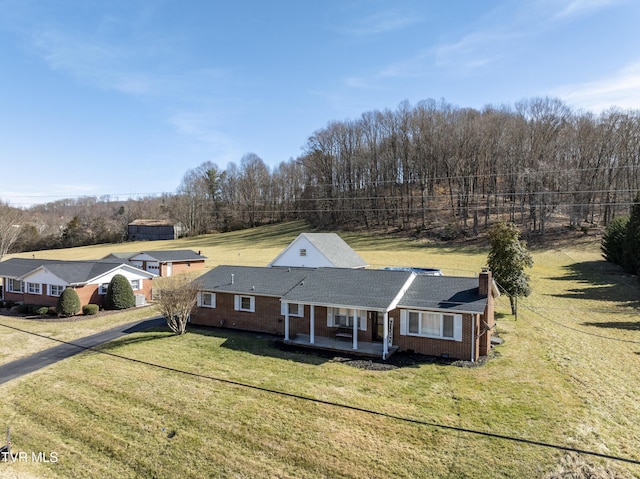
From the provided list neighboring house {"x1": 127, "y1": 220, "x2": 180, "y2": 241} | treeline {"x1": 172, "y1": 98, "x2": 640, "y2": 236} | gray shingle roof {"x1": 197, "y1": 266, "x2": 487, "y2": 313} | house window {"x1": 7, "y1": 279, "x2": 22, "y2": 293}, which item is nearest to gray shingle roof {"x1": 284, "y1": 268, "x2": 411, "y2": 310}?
gray shingle roof {"x1": 197, "y1": 266, "x2": 487, "y2": 313}

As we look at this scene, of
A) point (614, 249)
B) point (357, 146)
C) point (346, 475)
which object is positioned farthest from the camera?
point (357, 146)

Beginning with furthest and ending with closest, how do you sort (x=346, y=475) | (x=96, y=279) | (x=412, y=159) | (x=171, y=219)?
(x=171, y=219) → (x=412, y=159) → (x=96, y=279) → (x=346, y=475)

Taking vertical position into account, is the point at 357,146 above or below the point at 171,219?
above

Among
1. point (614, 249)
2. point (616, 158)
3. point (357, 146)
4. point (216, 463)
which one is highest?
point (357, 146)

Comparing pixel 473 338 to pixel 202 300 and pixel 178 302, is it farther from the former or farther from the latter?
pixel 202 300

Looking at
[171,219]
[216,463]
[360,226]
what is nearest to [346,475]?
[216,463]

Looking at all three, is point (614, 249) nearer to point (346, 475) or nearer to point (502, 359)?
point (502, 359)

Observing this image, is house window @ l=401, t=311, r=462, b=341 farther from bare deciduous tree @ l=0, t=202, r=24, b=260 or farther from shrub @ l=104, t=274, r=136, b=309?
bare deciduous tree @ l=0, t=202, r=24, b=260

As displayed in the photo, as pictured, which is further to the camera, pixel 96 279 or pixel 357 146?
pixel 357 146
